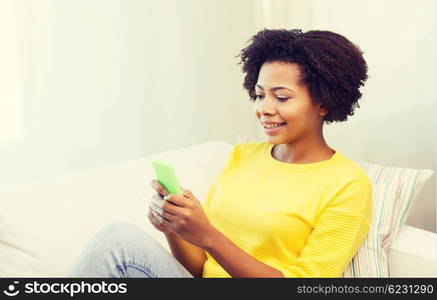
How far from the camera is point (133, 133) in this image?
7.70 ft

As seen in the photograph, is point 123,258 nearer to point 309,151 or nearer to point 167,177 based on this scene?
point 167,177

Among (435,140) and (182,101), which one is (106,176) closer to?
(182,101)

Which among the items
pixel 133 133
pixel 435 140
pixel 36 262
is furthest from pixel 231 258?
pixel 133 133

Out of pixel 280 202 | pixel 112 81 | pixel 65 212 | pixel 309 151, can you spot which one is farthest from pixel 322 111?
pixel 112 81

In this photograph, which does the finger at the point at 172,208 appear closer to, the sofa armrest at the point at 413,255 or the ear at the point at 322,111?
the ear at the point at 322,111

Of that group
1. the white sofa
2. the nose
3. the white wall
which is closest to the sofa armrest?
the white sofa

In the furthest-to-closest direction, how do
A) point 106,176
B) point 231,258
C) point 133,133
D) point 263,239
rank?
point 133,133 < point 106,176 < point 263,239 < point 231,258

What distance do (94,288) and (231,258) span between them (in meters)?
0.28

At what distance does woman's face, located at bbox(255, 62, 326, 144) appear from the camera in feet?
4.31

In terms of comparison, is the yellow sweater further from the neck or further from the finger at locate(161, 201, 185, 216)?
the finger at locate(161, 201, 185, 216)

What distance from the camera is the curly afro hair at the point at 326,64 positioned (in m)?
1.30

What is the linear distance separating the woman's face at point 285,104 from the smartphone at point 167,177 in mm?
310

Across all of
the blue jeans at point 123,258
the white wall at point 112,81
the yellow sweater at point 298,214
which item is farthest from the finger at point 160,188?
the white wall at point 112,81

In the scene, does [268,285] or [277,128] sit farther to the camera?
[277,128]
